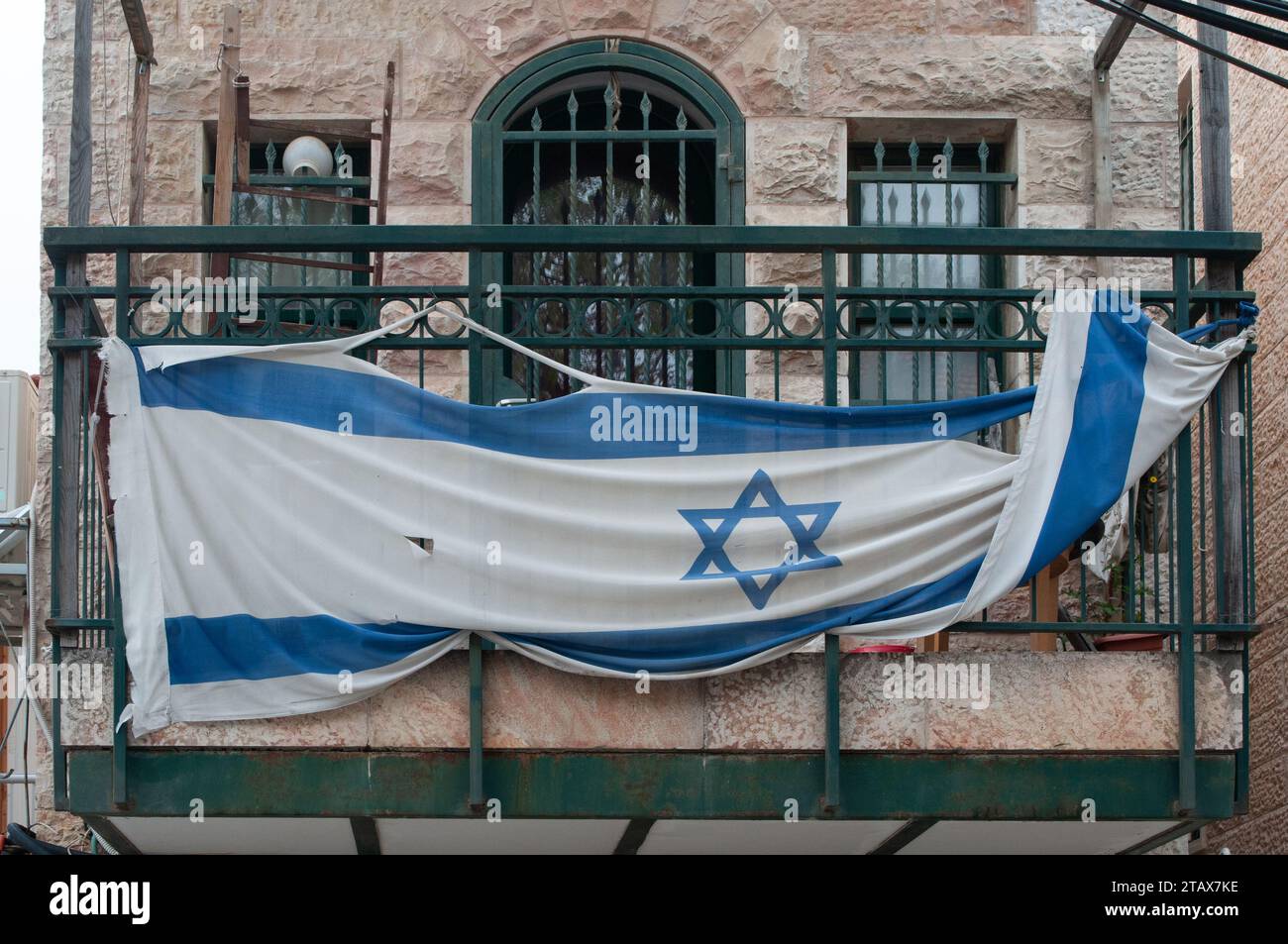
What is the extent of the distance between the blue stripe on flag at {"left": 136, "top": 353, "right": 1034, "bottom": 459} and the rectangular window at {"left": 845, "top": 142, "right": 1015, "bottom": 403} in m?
2.23

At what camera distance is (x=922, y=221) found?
10.3 m

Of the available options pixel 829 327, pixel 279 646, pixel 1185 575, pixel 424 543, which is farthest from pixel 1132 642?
pixel 279 646

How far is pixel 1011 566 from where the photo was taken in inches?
303

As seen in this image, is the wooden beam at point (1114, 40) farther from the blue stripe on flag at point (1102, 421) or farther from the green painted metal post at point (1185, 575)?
the blue stripe on flag at point (1102, 421)

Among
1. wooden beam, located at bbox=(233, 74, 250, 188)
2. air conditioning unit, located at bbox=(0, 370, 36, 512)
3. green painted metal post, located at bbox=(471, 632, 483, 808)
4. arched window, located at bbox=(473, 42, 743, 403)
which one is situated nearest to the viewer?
green painted metal post, located at bbox=(471, 632, 483, 808)

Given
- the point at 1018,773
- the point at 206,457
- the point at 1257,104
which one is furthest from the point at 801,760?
the point at 1257,104

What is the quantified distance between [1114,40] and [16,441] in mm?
6585

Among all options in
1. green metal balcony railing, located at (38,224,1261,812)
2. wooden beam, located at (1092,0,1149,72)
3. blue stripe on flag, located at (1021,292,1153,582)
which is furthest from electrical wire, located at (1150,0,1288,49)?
wooden beam, located at (1092,0,1149,72)

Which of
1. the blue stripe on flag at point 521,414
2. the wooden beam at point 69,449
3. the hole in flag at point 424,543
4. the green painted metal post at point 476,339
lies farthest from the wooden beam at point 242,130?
the hole in flag at point 424,543

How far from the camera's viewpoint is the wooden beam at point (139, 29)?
959 centimetres

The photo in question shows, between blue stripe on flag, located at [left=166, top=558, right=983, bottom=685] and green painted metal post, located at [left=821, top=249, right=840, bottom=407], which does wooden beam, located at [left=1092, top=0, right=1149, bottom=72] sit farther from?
blue stripe on flag, located at [left=166, top=558, right=983, bottom=685]

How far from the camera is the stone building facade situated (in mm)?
10203

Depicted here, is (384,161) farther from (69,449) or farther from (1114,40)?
(1114,40)
